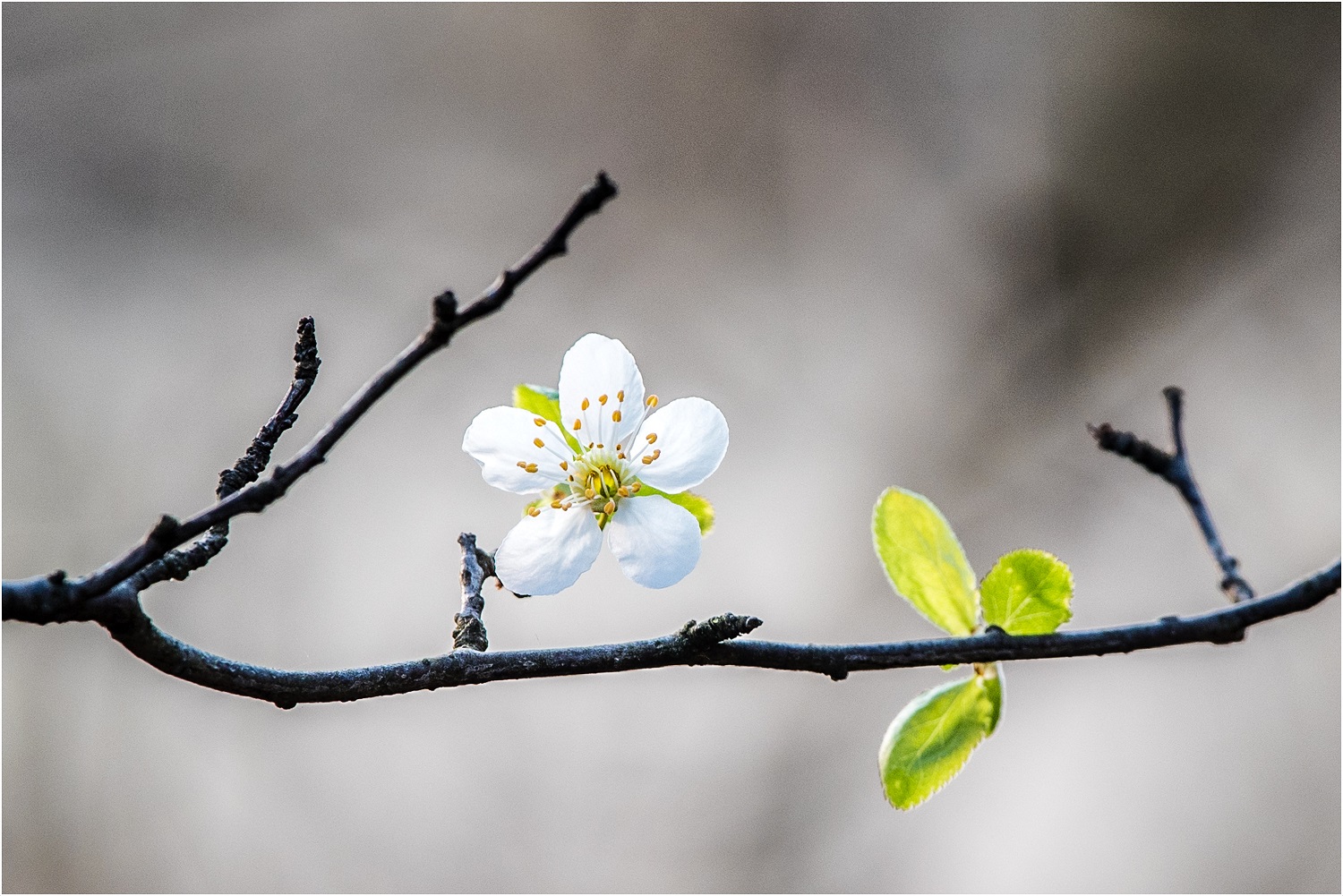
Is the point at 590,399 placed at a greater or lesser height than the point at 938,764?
greater

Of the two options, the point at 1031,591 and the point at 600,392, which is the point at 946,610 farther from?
the point at 600,392

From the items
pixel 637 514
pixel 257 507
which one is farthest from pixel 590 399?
pixel 257 507

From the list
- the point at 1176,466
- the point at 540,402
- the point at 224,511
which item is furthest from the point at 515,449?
the point at 1176,466

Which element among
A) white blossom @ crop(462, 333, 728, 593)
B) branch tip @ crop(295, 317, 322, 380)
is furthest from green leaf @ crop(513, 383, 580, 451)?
branch tip @ crop(295, 317, 322, 380)

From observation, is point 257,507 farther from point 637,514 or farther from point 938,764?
point 938,764

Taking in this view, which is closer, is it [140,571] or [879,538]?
[140,571]

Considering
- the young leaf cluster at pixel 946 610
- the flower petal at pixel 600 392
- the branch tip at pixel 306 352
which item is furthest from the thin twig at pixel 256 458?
the young leaf cluster at pixel 946 610
